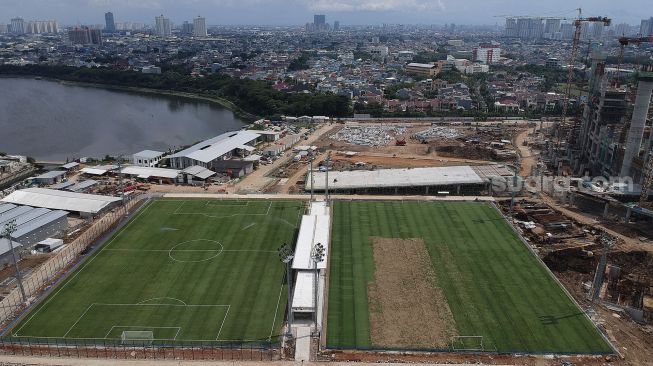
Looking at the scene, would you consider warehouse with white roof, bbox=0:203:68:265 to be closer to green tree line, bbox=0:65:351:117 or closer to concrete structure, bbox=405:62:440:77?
green tree line, bbox=0:65:351:117

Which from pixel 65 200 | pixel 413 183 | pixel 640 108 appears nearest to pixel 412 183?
pixel 413 183

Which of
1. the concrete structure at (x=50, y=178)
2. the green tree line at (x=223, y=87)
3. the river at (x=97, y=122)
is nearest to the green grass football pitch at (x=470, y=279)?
the concrete structure at (x=50, y=178)

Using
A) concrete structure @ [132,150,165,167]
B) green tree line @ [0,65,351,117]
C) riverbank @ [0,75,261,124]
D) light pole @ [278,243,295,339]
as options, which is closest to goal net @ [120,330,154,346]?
light pole @ [278,243,295,339]

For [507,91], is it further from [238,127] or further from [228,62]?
[228,62]

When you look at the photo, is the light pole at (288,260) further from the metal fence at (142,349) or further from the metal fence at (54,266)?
the metal fence at (54,266)

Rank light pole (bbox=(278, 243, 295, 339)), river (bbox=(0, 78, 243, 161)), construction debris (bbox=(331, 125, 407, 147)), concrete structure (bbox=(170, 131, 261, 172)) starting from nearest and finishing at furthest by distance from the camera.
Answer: light pole (bbox=(278, 243, 295, 339)), concrete structure (bbox=(170, 131, 261, 172)), construction debris (bbox=(331, 125, 407, 147)), river (bbox=(0, 78, 243, 161))
